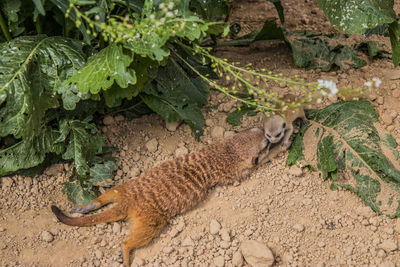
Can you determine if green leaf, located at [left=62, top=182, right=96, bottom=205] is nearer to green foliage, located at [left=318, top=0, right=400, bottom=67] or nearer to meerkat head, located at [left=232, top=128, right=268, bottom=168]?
meerkat head, located at [left=232, top=128, right=268, bottom=168]

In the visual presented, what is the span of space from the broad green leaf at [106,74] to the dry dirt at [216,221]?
0.67 metres

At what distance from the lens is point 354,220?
103 inches

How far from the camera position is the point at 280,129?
2934 mm

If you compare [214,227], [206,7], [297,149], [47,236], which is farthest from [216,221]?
[206,7]

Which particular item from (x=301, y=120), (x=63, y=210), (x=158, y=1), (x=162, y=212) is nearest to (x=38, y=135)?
(x=63, y=210)

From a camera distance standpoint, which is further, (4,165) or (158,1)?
(4,165)

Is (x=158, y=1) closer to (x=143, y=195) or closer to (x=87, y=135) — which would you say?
(x=87, y=135)

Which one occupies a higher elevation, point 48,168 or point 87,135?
point 87,135

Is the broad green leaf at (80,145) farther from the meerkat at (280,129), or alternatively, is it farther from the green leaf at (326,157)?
the green leaf at (326,157)

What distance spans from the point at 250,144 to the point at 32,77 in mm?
1380

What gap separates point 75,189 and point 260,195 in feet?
3.63

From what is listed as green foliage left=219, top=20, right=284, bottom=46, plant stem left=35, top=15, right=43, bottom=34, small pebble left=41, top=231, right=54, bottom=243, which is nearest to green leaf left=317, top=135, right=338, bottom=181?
green foliage left=219, top=20, right=284, bottom=46

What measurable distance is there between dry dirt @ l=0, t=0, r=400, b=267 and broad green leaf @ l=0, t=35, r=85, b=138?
0.49 meters

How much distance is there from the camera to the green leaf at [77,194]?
105 inches
